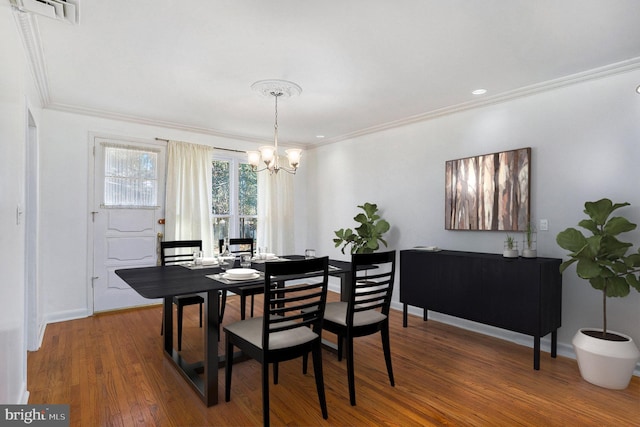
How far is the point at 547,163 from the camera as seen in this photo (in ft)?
11.1

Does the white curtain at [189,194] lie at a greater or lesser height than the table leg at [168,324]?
greater

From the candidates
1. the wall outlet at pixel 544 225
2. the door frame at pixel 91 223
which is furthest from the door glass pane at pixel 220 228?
the wall outlet at pixel 544 225

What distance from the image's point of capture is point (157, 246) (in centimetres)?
486

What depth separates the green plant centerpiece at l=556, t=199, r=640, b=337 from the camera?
263 centimetres

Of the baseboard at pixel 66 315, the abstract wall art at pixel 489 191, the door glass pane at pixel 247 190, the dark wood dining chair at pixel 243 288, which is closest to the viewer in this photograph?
the dark wood dining chair at pixel 243 288

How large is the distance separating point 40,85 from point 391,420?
422cm

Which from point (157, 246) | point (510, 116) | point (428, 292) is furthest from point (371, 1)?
point (157, 246)

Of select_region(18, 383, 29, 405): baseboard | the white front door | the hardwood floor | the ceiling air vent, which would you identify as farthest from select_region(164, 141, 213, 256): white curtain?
the ceiling air vent

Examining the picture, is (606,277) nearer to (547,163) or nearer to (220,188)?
(547,163)

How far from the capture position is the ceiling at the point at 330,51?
2223mm

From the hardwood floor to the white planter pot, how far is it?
7cm

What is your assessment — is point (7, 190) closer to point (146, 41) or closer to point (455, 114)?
point (146, 41)

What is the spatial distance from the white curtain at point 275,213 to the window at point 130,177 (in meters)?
1.68

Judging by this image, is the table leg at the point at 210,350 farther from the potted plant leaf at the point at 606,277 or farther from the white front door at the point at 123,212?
the white front door at the point at 123,212
